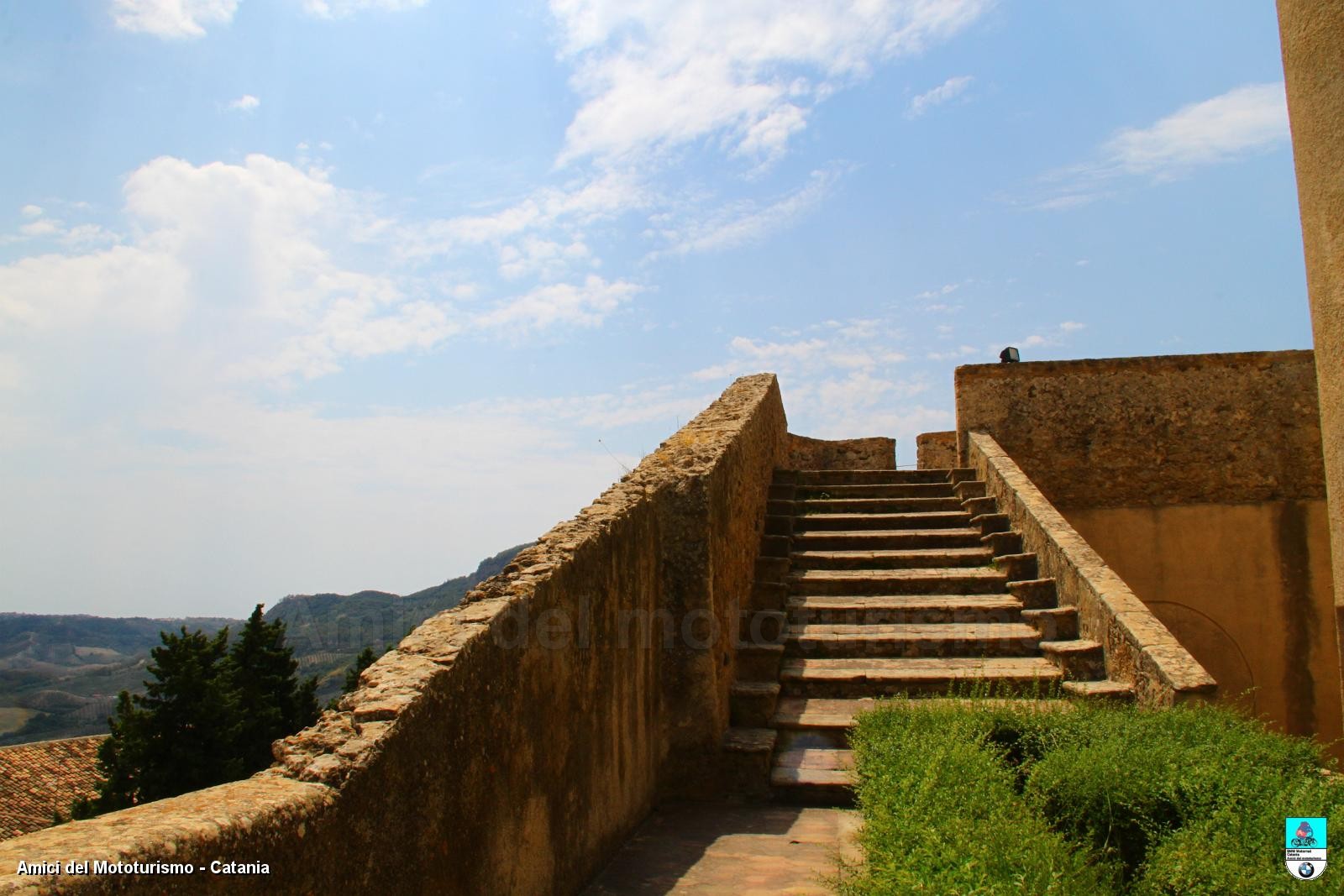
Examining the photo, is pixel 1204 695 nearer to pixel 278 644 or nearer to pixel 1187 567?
pixel 1187 567

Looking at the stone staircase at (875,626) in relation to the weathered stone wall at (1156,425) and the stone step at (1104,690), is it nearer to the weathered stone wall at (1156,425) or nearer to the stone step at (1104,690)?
the stone step at (1104,690)

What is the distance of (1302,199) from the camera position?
5.39 metres

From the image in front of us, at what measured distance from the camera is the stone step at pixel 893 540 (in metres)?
8.68

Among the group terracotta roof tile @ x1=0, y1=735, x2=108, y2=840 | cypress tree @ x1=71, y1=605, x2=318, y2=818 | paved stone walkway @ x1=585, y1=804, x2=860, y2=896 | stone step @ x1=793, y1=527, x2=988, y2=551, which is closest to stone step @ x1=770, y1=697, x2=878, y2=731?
paved stone walkway @ x1=585, y1=804, x2=860, y2=896

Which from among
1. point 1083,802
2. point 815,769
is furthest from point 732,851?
point 1083,802

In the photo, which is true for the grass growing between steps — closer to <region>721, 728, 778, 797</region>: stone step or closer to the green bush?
the green bush

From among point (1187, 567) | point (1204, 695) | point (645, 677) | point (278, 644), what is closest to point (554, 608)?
point (645, 677)

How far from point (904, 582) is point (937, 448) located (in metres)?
8.15

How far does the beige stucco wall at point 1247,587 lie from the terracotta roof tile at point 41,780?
24559 mm

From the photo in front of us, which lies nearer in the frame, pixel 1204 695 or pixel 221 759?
pixel 1204 695

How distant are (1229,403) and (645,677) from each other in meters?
9.11

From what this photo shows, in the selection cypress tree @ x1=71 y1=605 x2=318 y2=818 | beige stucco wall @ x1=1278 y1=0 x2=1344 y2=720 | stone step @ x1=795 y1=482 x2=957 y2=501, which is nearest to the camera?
beige stucco wall @ x1=1278 y1=0 x2=1344 y2=720

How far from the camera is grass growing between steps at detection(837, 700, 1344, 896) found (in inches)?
107

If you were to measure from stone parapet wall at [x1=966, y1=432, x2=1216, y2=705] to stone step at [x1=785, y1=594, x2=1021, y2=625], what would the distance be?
1.68 feet
